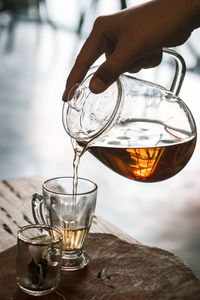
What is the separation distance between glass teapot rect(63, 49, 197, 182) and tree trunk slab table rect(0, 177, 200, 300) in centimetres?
14

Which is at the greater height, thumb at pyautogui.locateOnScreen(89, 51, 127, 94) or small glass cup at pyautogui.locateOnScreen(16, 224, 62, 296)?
thumb at pyautogui.locateOnScreen(89, 51, 127, 94)

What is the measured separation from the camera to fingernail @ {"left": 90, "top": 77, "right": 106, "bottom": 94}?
2.41 ft

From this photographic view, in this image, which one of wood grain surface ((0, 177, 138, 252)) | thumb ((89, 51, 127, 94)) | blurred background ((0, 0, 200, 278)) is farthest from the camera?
blurred background ((0, 0, 200, 278))

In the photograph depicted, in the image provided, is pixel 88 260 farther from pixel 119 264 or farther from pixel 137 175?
pixel 137 175

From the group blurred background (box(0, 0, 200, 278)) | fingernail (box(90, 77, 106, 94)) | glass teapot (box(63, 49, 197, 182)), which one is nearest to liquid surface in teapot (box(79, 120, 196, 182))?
glass teapot (box(63, 49, 197, 182))

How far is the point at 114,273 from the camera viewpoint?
2.65 ft

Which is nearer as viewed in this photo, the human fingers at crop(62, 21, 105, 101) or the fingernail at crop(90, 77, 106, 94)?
the fingernail at crop(90, 77, 106, 94)

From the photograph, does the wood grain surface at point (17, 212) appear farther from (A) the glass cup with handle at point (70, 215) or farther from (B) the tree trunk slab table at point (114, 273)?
(A) the glass cup with handle at point (70, 215)

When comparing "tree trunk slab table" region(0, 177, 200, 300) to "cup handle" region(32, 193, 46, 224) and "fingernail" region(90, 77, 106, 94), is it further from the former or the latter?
"fingernail" region(90, 77, 106, 94)

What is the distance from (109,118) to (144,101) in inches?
4.8

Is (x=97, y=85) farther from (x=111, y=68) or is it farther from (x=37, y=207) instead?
(x=37, y=207)

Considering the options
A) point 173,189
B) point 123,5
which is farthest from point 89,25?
point 173,189

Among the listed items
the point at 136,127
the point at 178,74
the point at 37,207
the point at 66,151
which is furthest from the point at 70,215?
the point at 66,151

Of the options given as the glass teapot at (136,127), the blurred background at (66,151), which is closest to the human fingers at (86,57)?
the glass teapot at (136,127)
